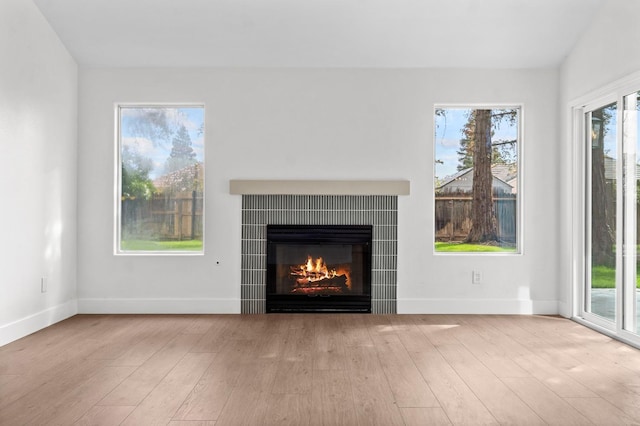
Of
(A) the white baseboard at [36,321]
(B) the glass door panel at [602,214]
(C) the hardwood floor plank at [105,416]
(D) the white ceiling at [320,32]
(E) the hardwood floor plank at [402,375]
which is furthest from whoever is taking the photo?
(D) the white ceiling at [320,32]

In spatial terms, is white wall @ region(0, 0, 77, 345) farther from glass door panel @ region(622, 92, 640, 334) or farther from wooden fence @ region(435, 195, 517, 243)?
glass door panel @ region(622, 92, 640, 334)

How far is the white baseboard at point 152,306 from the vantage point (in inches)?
217

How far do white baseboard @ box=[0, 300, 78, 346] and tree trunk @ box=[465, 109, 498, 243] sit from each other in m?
3.89

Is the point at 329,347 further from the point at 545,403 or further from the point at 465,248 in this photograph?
the point at 465,248

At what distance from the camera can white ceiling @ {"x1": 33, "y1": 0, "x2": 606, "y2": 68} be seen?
190 inches

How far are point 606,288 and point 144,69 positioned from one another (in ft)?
15.2

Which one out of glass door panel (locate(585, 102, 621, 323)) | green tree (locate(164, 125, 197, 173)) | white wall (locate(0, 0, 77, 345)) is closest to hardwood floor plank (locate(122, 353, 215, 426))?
white wall (locate(0, 0, 77, 345))

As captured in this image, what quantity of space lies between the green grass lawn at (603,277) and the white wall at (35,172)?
4756mm

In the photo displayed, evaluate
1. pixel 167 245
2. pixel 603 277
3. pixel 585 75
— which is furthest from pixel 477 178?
pixel 167 245

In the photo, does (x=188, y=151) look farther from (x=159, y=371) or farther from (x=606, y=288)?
(x=606, y=288)

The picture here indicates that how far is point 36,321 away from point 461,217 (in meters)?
3.96

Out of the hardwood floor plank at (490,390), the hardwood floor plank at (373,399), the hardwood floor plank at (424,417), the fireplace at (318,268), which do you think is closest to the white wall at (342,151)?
the fireplace at (318,268)

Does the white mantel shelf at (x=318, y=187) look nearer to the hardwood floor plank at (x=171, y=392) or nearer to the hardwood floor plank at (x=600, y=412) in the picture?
the hardwood floor plank at (x=171, y=392)

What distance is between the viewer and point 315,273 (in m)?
5.71
